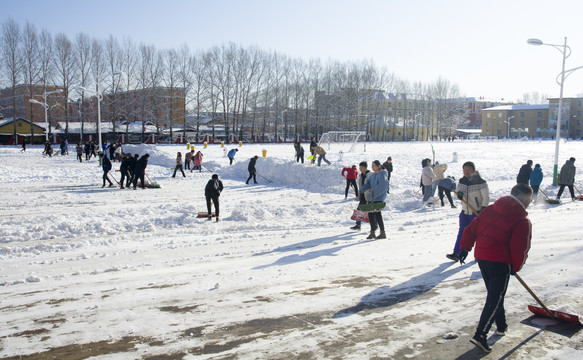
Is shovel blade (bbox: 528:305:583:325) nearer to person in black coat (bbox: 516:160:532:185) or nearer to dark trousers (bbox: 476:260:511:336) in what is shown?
dark trousers (bbox: 476:260:511:336)

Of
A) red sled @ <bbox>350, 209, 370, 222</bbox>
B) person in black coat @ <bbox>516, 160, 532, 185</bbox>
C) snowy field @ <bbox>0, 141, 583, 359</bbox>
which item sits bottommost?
snowy field @ <bbox>0, 141, 583, 359</bbox>

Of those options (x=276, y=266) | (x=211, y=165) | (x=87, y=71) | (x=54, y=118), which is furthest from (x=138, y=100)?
(x=276, y=266)

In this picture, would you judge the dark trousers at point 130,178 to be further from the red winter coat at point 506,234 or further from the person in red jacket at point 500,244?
the red winter coat at point 506,234

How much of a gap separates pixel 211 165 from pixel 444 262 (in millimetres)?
21496

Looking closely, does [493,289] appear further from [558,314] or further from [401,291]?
[401,291]

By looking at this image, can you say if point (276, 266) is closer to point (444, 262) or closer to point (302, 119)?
point (444, 262)

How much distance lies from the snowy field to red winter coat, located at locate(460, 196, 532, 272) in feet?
3.05

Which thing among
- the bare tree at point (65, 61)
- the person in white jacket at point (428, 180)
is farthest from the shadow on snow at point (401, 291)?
the bare tree at point (65, 61)

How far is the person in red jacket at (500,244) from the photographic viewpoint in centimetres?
398

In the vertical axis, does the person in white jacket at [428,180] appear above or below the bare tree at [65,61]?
below

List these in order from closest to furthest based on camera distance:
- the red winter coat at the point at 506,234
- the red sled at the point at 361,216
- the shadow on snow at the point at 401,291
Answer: the red winter coat at the point at 506,234 → the shadow on snow at the point at 401,291 → the red sled at the point at 361,216

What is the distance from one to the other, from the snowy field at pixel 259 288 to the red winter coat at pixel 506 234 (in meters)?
0.93

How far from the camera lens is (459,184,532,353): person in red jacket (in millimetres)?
3982

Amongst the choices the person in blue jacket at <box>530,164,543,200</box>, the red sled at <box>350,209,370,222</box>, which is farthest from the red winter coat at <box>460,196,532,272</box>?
the person in blue jacket at <box>530,164,543,200</box>
